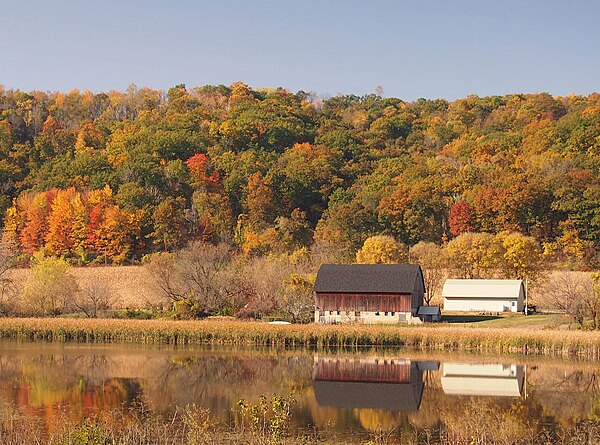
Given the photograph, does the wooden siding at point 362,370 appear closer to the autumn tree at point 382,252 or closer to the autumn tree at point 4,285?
the autumn tree at point 4,285

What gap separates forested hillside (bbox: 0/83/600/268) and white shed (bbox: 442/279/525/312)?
13.2 m

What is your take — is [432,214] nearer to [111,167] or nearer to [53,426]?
[111,167]

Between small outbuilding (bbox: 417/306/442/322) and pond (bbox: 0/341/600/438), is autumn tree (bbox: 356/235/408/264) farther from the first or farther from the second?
pond (bbox: 0/341/600/438)

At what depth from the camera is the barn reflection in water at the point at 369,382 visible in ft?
91.1

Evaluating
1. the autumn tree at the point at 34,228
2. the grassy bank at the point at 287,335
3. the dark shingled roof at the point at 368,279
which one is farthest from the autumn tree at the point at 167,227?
the grassy bank at the point at 287,335

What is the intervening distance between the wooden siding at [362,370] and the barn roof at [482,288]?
26.2 meters

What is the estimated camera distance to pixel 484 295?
6222cm

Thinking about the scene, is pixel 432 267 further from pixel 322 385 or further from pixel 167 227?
pixel 322 385

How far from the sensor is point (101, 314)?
57.2 metres

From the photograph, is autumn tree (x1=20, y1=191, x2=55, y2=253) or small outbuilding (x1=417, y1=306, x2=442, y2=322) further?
autumn tree (x1=20, y1=191, x2=55, y2=253)

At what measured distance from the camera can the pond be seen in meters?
24.9

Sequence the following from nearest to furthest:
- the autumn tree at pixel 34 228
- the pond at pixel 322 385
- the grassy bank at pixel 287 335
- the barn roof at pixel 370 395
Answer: the pond at pixel 322 385
the barn roof at pixel 370 395
the grassy bank at pixel 287 335
the autumn tree at pixel 34 228

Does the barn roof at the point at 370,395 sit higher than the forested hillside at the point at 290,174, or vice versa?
the forested hillside at the point at 290,174

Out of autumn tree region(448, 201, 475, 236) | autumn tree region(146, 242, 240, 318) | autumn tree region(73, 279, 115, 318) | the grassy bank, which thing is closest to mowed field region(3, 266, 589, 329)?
autumn tree region(146, 242, 240, 318)
